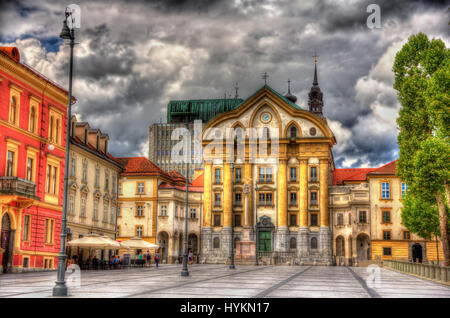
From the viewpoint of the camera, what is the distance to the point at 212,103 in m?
168

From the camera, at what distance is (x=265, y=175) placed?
285ft

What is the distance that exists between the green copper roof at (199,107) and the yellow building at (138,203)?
8249 cm

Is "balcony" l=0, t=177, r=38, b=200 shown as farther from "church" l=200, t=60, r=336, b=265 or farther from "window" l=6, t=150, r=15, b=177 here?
"church" l=200, t=60, r=336, b=265

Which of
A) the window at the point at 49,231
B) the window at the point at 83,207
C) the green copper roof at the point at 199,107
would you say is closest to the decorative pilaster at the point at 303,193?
the window at the point at 83,207

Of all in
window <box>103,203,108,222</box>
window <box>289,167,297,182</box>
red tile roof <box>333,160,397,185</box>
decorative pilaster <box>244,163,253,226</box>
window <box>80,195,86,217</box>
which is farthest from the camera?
red tile roof <box>333,160,397,185</box>

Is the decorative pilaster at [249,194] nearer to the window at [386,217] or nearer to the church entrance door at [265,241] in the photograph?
the church entrance door at [265,241]

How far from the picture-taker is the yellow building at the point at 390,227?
74.8 m

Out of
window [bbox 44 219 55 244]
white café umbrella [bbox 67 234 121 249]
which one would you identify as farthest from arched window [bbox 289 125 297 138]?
window [bbox 44 219 55 244]

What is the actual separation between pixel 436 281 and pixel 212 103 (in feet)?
452

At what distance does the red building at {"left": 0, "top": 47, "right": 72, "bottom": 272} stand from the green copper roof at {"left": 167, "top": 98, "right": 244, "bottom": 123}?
122 metres

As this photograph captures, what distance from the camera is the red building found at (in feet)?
120

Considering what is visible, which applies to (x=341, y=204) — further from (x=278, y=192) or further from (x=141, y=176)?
(x=141, y=176)

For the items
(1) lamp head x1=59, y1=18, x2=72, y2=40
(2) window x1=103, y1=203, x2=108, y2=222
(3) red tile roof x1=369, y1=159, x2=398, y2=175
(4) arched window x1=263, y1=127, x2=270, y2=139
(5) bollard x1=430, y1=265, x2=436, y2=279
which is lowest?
(5) bollard x1=430, y1=265, x2=436, y2=279

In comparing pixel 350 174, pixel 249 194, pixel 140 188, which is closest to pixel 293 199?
pixel 249 194
